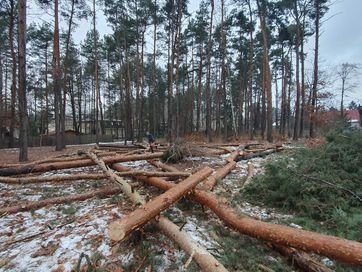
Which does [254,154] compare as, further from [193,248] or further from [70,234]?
[70,234]

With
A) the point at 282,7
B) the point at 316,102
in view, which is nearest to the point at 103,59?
the point at 282,7

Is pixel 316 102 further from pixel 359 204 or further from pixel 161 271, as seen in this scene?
pixel 161 271

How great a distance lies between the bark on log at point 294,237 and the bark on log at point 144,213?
0.57 m

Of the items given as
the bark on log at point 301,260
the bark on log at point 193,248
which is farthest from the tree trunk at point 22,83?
the bark on log at point 301,260

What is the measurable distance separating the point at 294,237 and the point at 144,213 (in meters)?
1.83

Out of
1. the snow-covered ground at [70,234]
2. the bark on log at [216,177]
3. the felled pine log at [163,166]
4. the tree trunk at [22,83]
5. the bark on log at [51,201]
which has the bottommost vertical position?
the snow-covered ground at [70,234]

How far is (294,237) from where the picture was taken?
308cm

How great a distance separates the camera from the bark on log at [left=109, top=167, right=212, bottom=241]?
2.90m

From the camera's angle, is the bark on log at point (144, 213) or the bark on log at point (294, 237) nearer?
the bark on log at point (294, 237)

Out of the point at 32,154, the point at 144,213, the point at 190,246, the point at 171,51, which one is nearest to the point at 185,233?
the point at 190,246

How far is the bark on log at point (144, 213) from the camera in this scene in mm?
2897

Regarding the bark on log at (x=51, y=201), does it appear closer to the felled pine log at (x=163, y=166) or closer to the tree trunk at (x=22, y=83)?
the felled pine log at (x=163, y=166)

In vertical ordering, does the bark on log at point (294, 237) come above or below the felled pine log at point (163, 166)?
below

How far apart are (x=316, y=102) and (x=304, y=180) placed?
61.3ft
